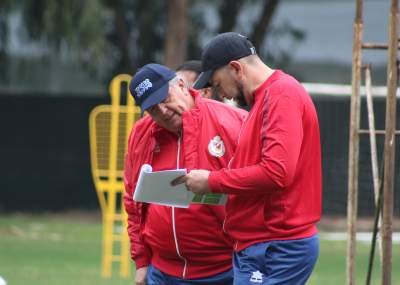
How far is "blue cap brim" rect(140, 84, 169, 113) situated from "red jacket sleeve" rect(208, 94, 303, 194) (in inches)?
32.9

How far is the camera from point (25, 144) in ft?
83.4

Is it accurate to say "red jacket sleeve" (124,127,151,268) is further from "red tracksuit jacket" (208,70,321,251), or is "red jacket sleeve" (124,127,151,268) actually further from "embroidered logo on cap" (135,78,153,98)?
"red tracksuit jacket" (208,70,321,251)

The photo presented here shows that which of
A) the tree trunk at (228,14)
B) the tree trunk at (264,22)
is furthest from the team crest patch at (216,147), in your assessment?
the tree trunk at (228,14)

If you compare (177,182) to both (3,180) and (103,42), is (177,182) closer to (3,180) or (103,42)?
(103,42)

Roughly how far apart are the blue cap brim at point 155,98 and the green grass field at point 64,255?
6.92 meters

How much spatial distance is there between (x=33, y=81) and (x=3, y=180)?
3.78 m

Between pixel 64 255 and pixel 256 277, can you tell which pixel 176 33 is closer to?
pixel 64 255

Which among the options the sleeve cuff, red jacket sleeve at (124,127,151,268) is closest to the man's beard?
red jacket sleeve at (124,127,151,268)

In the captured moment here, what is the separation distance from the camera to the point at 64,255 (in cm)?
1708

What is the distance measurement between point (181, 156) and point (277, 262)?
994 mm

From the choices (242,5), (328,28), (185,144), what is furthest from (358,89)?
(328,28)

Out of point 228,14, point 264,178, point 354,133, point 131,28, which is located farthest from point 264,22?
point 264,178

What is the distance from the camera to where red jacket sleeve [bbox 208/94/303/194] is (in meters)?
5.63

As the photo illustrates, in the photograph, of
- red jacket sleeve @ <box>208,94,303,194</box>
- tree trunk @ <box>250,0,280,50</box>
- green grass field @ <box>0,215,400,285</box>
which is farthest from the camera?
tree trunk @ <box>250,0,280,50</box>
